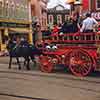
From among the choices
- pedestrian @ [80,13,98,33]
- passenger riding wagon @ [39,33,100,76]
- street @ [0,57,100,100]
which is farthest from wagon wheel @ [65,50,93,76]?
pedestrian @ [80,13,98,33]

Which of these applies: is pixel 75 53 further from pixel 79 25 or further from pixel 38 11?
pixel 38 11

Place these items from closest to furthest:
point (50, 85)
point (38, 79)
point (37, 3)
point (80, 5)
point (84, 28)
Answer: point (50, 85)
point (38, 79)
point (84, 28)
point (80, 5)
point (37, 3)

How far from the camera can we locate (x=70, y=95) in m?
10.8

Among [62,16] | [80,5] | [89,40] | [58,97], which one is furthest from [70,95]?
[62,16]

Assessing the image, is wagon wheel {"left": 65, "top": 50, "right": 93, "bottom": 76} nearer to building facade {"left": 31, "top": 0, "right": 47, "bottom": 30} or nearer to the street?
the street

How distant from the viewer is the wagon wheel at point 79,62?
47.3 feet

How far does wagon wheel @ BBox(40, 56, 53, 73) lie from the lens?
16.0 m

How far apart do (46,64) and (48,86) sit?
372 centimetres

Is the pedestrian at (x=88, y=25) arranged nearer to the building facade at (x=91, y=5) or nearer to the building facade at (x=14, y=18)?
the building facade at (x=91, y=5)

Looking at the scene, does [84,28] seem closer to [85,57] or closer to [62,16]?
[85,57]

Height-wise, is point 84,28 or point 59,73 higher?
point 84,28

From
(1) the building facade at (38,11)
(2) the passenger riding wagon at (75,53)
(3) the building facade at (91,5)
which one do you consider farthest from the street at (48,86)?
(1) the building facade at (38,11)

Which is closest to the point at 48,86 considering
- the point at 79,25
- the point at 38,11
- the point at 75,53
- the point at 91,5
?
the point at 75,53

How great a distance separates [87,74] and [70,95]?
3785 millimetres
